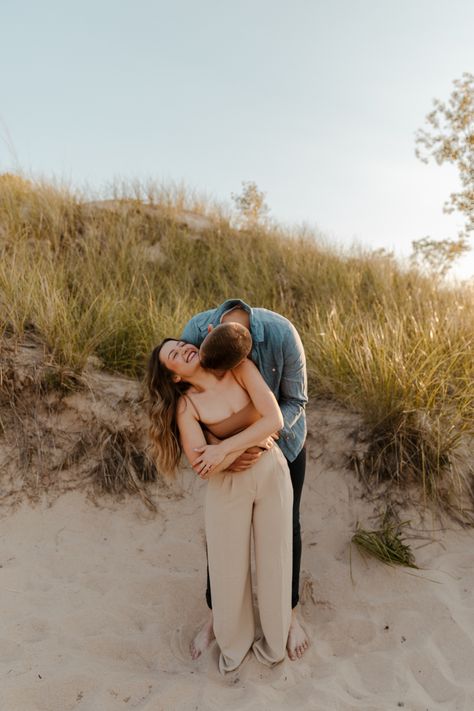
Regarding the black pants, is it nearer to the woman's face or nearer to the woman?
the woman

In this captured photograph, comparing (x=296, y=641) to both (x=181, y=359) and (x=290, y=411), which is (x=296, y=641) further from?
(x=181, y=359)

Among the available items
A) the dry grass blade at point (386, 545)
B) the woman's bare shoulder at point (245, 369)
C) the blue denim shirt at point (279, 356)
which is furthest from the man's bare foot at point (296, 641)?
the woman's bare shoulder at point (245, 369)

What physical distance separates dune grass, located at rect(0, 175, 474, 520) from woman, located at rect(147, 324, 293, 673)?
4.91 feet

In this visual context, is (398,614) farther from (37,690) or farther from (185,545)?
(37,690)

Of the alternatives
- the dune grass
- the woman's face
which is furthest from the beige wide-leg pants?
the dune grass

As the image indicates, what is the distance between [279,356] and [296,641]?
5.07 ft

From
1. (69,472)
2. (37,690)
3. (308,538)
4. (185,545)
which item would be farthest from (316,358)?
(37,690)

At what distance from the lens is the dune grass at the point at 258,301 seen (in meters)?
4.03

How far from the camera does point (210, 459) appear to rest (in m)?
2.36

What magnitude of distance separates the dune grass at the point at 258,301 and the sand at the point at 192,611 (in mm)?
405

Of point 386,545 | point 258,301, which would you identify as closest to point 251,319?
point 386,545

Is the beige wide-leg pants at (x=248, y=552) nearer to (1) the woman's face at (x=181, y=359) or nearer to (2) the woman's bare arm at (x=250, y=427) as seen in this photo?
(2) the woman's bare arm at (x=250, y=427)

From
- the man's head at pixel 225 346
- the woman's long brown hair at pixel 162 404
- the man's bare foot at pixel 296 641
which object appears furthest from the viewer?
the man's bare foot at pixel 296 641

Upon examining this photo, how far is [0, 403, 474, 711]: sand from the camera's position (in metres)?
2.63
